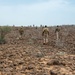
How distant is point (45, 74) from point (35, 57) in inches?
181

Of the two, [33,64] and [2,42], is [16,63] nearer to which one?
[33,64]

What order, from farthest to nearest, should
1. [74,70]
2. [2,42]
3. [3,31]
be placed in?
[3,31]
[2,42]
[74,70]

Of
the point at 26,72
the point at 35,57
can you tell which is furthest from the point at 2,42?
the point at 26,72

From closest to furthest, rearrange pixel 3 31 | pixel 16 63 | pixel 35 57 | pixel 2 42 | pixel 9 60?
1. pixel 16 63
2. pixel 9 60
3. pixel 35 57
4. pixel 2 42
5. pixel 3 31

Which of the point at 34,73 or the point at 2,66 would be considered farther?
the point at 2,66

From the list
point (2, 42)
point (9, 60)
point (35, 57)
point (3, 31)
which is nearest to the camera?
point (9, 60)

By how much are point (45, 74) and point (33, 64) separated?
7.21 ft

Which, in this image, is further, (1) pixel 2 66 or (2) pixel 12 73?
(1) pixel 2 66

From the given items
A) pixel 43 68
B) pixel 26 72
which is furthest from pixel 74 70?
pixel 26 72

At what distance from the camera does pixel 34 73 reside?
13.2m

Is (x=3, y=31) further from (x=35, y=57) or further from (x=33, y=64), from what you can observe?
(x=33, y=64)

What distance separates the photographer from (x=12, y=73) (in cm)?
1320

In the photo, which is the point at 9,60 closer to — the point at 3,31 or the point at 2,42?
the point at 2,42

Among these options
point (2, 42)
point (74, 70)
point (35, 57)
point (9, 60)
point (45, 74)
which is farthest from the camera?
point (2, 42)
